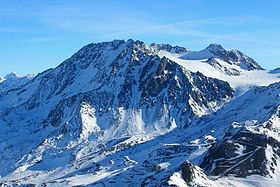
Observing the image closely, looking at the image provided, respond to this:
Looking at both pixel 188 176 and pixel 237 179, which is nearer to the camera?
pixel 188 176

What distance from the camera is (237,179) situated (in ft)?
647

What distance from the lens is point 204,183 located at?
18338 centimetres

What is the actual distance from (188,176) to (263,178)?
103ft

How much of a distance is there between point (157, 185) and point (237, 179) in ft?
96.5

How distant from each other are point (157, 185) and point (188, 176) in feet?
38.9

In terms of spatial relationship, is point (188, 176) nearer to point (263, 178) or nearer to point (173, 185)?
point (173, 185)

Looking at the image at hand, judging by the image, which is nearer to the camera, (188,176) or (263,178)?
(188,176)

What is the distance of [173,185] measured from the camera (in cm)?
17725

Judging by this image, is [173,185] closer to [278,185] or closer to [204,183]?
[204,183]

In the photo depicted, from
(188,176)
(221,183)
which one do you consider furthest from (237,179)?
(188,176)

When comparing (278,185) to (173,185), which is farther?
(278,185)

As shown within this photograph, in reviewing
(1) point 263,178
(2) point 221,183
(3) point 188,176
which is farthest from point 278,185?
(3) point 188,176

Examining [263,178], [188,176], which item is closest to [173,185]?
[188,176]

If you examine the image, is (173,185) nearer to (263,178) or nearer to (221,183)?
(221,183)
